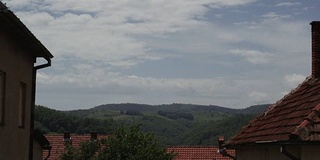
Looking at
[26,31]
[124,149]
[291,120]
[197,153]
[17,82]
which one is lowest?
[197,153]

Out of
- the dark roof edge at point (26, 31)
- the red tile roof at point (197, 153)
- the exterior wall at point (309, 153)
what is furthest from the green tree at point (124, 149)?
the exterior wall at point (309, 153)

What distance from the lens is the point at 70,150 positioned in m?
44.8

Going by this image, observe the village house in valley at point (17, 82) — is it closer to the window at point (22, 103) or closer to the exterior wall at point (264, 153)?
the window at point (22, 103)

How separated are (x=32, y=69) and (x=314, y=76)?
8.68 metres

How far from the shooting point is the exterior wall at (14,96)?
540 inches

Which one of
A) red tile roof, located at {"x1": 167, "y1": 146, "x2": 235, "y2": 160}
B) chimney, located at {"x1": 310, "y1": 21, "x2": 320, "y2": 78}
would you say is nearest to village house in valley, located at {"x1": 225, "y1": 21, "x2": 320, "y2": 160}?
chimney, located at {"x1": 310, "y1": 21, "x2": 320, "y2": 78}

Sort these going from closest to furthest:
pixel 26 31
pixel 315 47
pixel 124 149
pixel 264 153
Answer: pixel 26 31 → pixel 264 153 → pixel 315 47 → pixel 124 149

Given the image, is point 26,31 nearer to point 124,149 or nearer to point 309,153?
point 309,153

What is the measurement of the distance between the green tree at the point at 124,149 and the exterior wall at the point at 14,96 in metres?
27.2

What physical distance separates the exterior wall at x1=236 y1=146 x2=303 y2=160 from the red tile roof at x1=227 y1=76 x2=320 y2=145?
1.03ft

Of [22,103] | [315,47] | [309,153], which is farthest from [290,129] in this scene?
[22,103]

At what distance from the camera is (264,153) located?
57.4ft

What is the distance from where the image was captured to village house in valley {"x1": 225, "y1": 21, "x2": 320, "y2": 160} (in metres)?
14.1

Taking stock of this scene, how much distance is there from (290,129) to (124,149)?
29.5 metres
